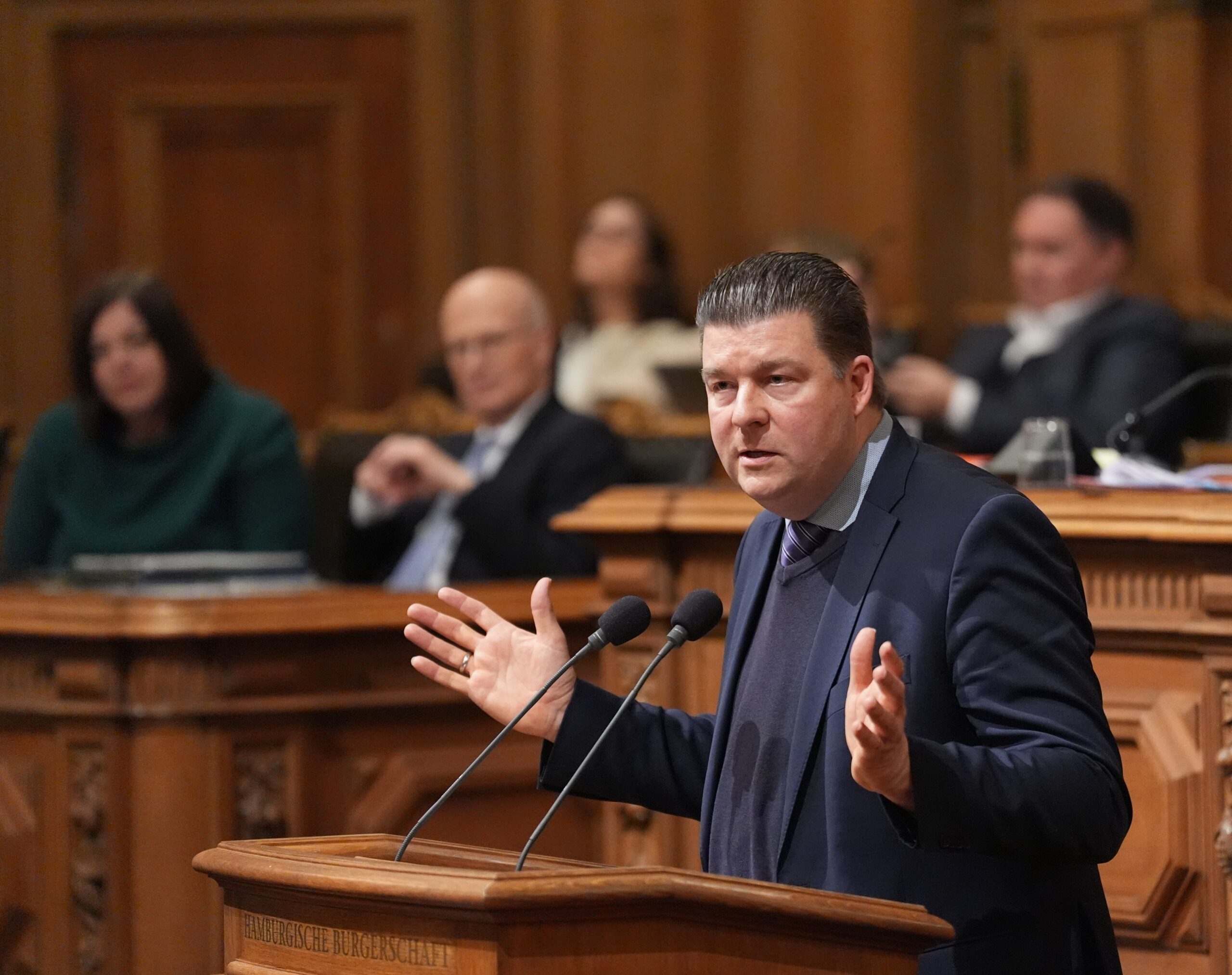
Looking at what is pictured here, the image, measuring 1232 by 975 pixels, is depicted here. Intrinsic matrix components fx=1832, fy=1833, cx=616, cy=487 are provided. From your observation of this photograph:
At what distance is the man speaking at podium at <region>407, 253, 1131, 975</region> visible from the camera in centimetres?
174

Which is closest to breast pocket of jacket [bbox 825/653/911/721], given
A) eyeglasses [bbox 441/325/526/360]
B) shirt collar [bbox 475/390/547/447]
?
shirt collar [bbox 475/390/547/447]

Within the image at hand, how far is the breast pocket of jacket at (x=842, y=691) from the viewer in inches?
72.4

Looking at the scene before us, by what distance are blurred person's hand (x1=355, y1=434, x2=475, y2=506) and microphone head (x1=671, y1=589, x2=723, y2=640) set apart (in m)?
2.04

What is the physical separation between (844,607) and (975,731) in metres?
0.18

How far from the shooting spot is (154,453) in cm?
420

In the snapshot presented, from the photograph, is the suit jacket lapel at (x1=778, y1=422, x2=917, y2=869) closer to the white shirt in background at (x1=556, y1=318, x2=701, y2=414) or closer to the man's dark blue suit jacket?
the man's dark blue suit jacket

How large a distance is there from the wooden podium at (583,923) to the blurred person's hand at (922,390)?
2.71 meters

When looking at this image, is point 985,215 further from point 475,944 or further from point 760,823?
point 475,944

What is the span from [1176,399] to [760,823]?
7.74 feet

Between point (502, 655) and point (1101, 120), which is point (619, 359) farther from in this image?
point (502, 655)

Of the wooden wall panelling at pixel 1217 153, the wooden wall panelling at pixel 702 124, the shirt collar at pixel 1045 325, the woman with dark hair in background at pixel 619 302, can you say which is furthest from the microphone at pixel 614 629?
the wooden wall panelling at pixel 702 124

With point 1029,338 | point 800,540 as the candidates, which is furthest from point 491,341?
point 800,540

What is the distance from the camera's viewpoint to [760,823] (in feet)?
6.29

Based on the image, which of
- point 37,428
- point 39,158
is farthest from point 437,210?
point 37,428
